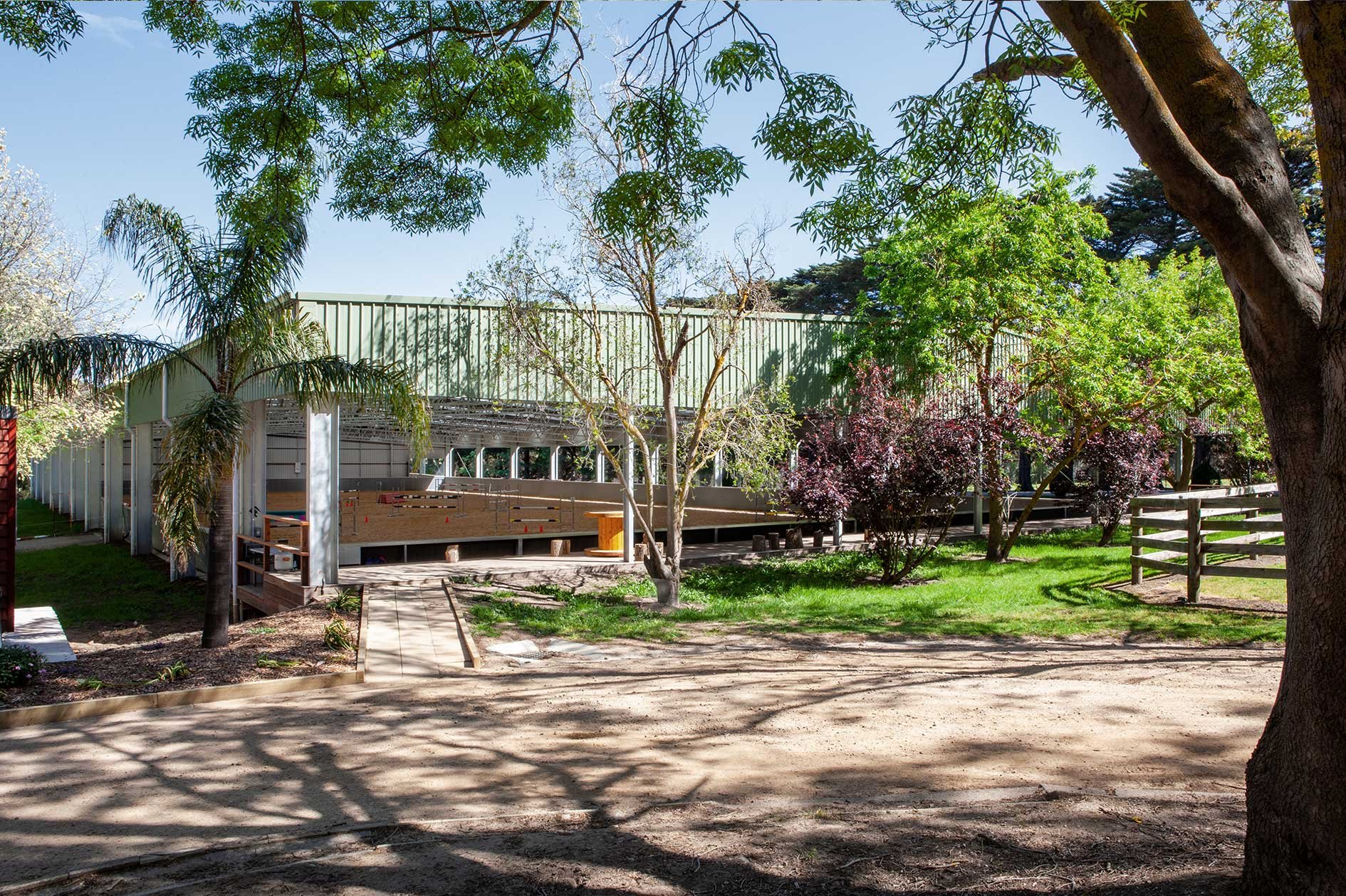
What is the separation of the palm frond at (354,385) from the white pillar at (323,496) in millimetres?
2484

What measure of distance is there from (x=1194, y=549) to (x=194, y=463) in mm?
10860

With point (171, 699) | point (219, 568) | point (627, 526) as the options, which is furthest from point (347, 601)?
point (627, 526)

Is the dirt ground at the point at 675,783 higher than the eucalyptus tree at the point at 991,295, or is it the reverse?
the eucalyptus tree at the point at 991,295

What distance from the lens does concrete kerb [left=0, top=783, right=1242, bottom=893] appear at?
4.26 m

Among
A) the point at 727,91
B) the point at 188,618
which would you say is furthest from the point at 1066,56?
the point at 188,618

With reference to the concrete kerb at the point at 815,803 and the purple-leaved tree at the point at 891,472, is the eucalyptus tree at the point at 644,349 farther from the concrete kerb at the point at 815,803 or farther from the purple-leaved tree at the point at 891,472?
the concrete kerb at the point at 815,803

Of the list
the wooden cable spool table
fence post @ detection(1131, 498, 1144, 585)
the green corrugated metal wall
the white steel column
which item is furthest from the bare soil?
the white steel column

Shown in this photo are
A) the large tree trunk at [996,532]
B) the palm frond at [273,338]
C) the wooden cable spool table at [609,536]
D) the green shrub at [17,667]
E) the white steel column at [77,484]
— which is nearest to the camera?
the green shrub at [17,667]

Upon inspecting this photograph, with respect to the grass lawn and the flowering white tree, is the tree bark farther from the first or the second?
the flowering white tree

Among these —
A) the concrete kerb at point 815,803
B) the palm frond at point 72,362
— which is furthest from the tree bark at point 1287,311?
the palm frond at point 72,362

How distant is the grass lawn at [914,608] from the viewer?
34.2ft

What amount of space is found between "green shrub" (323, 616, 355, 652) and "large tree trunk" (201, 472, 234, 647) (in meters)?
1.21

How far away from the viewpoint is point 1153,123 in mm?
3465

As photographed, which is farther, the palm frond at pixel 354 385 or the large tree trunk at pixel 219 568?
the palm frond at pixel 354 385
